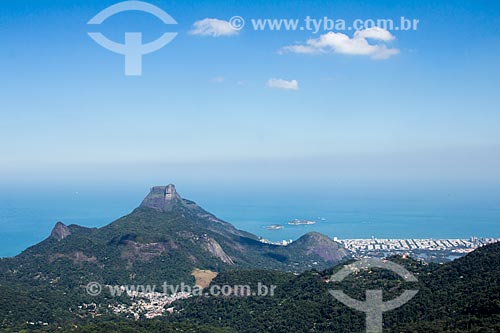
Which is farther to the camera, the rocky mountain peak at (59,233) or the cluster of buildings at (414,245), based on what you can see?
the cluster of buildings at (414,245)

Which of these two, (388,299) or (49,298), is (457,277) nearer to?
(388,299)

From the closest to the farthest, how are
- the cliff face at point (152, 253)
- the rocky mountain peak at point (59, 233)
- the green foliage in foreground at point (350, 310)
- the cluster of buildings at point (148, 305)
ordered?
the green foliage in foreground at point (350, 310) < the cluster of buildings at point (148, 305) < the cliff face at point (152, 253) < the rocky mountain peak at point (59, 233)

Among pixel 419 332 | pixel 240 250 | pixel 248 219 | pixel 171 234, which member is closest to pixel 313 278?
pixel 419 332

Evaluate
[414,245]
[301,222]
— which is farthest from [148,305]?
[301,222]

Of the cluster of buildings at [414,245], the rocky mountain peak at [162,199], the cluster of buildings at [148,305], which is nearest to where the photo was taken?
the cluster of buildings at [148,305]

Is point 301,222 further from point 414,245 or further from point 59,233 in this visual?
point 59,233

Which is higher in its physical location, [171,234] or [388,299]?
[171,234]

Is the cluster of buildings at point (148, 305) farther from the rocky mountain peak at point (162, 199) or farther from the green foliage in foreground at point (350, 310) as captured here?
the rocky mountain peak at point (162, 199)

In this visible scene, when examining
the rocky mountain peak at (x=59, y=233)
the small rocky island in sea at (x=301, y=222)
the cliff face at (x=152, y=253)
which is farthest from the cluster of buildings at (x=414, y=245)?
the rocky mountain peak at (x=59, y=233)

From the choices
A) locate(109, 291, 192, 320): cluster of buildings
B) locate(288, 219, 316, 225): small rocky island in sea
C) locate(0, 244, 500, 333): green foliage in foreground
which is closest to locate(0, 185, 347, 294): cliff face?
locate(109, 291, 192, 320): cluster of buildings
